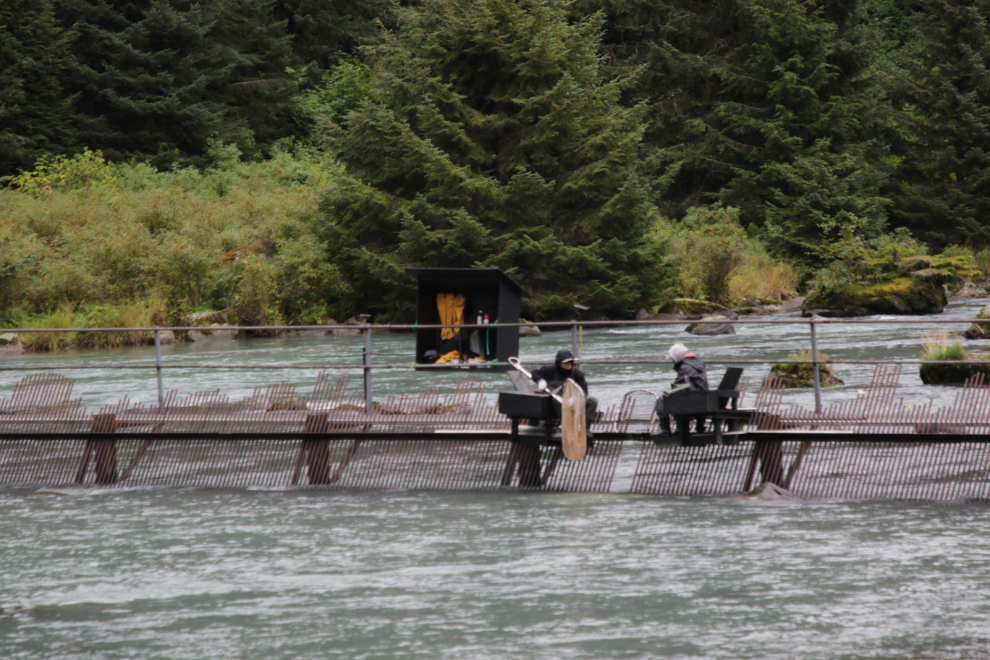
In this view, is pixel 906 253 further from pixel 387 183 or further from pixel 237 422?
pixel 237 422

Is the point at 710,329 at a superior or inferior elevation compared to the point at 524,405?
inferior

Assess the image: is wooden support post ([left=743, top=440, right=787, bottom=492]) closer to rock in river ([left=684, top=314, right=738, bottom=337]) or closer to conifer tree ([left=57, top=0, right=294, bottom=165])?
rock in river ([left=684, top=314, right=738, bottom=337])

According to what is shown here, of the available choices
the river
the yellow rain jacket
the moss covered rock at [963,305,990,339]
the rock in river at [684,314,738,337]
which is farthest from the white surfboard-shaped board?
the rock in river at [684,314,738,337]

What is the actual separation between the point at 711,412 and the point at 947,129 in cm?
4557

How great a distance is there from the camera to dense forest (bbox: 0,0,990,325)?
119 ft

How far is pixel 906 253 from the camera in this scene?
120ft

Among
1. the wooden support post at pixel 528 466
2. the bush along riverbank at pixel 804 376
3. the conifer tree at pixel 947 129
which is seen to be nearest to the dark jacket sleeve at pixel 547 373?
the wooden support post at pixel 528 466

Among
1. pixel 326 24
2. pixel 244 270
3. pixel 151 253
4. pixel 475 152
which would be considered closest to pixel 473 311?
pixel 244 270

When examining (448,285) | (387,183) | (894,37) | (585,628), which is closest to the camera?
(585,628)

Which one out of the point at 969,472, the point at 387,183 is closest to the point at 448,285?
the point at 969,472

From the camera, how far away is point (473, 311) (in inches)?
868

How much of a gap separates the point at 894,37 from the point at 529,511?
63.9m

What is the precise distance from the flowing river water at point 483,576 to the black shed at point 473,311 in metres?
6.39

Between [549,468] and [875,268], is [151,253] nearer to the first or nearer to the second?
[875,268]
